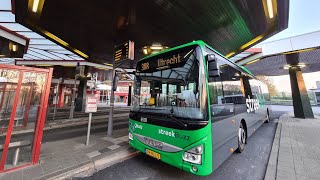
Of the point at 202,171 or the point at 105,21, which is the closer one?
the point at 202,171

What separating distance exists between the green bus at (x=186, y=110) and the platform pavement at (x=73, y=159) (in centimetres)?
87

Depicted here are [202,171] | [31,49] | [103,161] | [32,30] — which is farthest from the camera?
[31,49]

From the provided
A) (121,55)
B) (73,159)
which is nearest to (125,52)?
(121,55)

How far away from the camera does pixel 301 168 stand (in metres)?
3.51

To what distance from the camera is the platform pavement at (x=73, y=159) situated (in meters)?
3.17

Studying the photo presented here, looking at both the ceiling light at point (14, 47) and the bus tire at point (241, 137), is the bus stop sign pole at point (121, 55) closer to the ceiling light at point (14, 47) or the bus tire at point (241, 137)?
the bus tire at point (241, 137)

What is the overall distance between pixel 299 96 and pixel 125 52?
50.5 ft

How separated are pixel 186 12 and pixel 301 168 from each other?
584cm

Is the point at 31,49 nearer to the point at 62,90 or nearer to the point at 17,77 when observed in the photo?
the point at 17,77

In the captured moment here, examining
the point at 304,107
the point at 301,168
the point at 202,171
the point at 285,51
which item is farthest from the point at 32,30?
the point at 304,107

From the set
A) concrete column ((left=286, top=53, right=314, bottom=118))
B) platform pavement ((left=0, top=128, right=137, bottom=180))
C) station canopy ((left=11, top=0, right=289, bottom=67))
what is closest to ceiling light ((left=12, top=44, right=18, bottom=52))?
station canopy ((left=11, top=0, right=289, bottom=67))

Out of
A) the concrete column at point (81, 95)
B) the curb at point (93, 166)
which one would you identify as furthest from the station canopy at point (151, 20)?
the concrete column at point (81, 95)

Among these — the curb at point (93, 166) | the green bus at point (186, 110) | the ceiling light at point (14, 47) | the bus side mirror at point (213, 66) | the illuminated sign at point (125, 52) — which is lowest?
the curb at point (93, 166)

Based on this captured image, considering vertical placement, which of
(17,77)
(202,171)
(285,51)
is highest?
(285,51)
